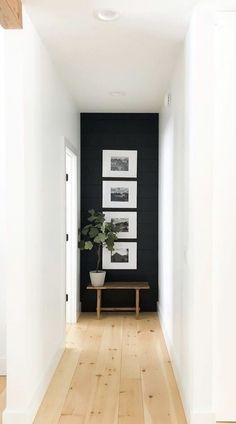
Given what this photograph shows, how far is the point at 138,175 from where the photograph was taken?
5520 mm

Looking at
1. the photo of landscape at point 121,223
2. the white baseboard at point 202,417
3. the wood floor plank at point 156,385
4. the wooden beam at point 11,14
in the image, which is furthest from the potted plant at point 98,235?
the wooden beam at point 11,14

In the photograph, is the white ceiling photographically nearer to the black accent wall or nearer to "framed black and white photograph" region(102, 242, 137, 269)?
the black accent wall

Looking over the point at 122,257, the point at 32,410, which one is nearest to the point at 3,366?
the point at 32,410

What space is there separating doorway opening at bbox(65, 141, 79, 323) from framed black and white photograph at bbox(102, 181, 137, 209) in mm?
622

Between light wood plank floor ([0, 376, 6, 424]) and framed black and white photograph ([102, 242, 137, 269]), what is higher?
framed black and white photograph ([102, 242, 137, 269])

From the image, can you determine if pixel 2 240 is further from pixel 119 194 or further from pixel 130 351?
pixel 119 194

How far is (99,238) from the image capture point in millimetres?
5145

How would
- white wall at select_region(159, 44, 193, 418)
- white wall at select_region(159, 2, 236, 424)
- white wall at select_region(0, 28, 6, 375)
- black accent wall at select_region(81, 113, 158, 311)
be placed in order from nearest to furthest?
white wall at select_region(159, 2, 236, 424) < white wall at select_region(159, 44, 193, 418) < white wall at select_region(0, 28, 6, 375) < black accent wall at select_region(81, 113, 158, 311)

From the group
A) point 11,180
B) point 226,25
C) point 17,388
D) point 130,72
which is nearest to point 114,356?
point 17,388

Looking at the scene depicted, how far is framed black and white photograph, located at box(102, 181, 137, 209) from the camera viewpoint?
5516mm

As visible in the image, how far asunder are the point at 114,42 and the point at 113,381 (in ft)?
8.47

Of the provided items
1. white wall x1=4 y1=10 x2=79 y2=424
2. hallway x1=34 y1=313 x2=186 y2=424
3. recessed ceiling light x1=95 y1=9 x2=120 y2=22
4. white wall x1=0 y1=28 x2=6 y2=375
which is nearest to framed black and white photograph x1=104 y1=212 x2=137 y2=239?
hallway x1=34 y1=313 x2=186 y2=424

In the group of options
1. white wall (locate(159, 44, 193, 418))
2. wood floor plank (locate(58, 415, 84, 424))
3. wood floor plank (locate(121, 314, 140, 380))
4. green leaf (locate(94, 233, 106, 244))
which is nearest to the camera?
wood floor plank (locate(58, 415, 84, 424))

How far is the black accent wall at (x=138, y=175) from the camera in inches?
216
